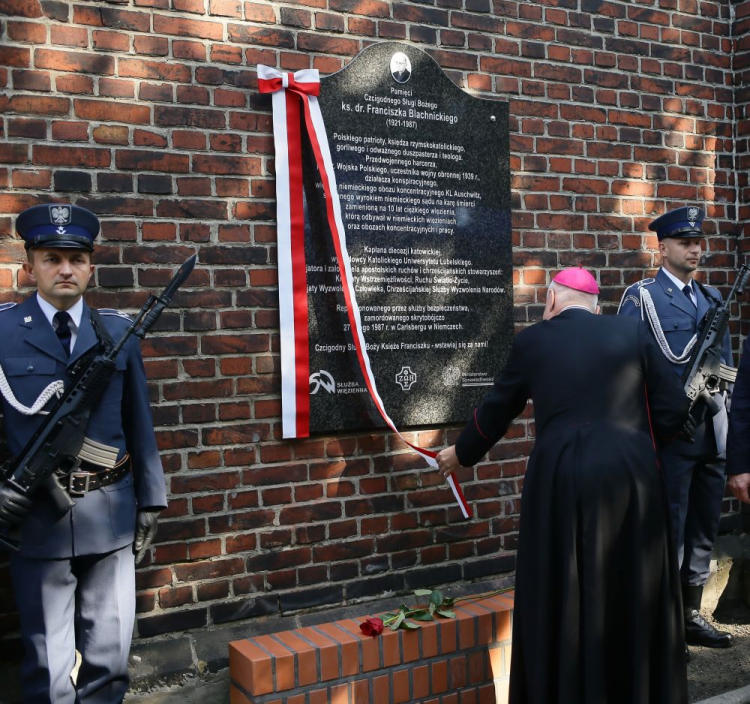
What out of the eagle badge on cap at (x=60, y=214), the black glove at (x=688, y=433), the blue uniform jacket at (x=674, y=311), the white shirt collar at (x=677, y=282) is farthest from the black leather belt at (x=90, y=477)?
the white shirt collar at (x=677, y=282)

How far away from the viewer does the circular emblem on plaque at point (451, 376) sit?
4.47 m

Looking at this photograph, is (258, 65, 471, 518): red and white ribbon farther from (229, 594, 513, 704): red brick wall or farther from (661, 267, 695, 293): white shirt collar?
(661, 267, 695, 293): white shirt collar

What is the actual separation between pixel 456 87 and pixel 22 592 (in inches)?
119

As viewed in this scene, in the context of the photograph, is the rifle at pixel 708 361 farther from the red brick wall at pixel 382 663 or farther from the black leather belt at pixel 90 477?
the black leather belt at pixel 90 477

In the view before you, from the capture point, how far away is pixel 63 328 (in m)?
3.25

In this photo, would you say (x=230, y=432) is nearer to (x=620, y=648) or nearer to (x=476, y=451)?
(x=476, y=451)

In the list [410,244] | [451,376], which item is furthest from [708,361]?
[410,244]

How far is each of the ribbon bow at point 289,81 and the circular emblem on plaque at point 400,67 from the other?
0.45 meters

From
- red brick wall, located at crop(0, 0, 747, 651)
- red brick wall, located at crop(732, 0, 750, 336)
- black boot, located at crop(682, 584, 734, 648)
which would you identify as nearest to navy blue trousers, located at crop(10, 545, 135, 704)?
red brick wall, located at crop(0, 0, 747, 651)

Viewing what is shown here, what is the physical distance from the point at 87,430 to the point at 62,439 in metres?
0.15

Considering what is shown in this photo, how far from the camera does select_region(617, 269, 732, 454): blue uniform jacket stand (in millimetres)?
4543

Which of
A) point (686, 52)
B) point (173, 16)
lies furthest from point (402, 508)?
point (686, 52)

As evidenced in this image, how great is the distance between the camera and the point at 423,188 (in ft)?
14.5

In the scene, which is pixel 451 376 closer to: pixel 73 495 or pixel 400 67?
pixel 400 67
